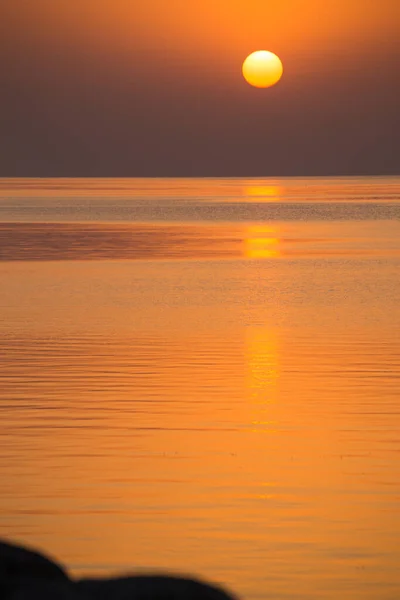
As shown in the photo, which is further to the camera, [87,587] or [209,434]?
[209,434]

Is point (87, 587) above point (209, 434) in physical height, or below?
below

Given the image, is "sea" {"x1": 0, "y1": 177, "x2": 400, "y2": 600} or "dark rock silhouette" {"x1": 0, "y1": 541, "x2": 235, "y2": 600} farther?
"sea" {"x1": 0, "y1": 177, "x2": 400, "y2": 600}

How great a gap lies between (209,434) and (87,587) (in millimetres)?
8760

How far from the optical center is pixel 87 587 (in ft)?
13.5

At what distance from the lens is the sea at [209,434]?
891 centimetres

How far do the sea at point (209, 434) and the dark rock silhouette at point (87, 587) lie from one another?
398 centimetres

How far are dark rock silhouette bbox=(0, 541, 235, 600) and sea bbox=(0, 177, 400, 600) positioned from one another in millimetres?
3977

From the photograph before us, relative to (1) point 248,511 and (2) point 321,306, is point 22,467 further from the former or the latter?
(2) point 321,306

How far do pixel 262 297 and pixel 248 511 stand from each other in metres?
19.9

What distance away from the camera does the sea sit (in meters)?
8.91

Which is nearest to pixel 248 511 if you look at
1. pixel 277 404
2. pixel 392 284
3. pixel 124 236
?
pixel 277 404

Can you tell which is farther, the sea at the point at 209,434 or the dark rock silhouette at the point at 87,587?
the sea at the point at 209,434

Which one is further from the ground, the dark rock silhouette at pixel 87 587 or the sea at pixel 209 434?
the sea at pixel 209 434

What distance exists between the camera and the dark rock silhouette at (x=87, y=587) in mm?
4020
